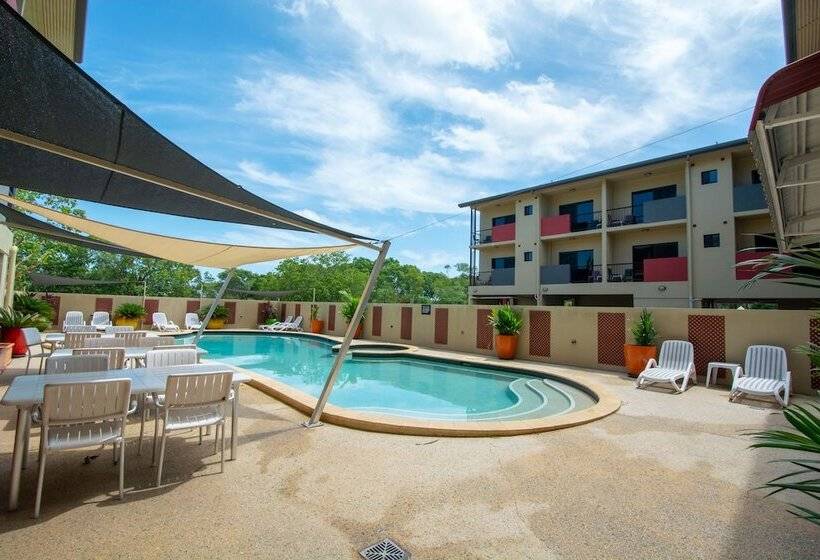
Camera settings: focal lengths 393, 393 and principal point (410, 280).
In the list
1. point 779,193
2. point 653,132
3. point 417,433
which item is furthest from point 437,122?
point 417,433

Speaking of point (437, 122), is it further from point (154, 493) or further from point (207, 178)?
point (154, 493)

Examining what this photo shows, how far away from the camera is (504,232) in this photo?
22.2 m

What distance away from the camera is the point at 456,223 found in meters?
24.4

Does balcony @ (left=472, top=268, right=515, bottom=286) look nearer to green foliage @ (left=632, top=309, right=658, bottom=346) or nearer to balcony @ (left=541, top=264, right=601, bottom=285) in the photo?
balcony @ (left=541, top=264, right=601, bottom=285)

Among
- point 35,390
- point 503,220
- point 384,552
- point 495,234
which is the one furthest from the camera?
point 503,220

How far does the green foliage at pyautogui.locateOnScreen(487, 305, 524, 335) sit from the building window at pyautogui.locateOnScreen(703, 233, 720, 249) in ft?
29.6

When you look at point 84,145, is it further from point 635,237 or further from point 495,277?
point 495,277

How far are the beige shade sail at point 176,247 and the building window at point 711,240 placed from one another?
15461mm

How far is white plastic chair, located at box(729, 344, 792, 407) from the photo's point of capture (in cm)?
658

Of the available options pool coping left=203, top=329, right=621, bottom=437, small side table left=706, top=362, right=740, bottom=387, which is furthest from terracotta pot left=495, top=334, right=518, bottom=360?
pool coping left=203, top=329, right=621, bottom=437

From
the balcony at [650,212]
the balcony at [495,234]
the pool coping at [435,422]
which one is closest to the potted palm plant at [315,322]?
the balcony at [495,234]

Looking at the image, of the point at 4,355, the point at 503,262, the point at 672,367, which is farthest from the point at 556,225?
the point at 4,355

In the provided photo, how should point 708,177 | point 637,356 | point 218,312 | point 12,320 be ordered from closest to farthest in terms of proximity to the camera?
1. point 12,320
2. point 637,356
3. point 708,177
4. point 218,312

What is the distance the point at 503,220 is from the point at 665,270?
9086 millimetres
